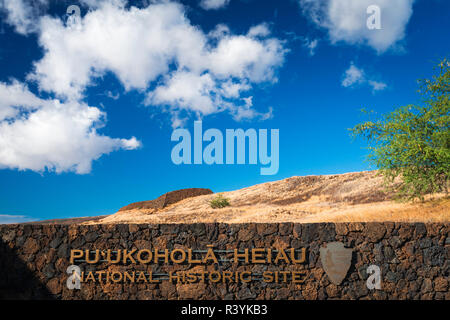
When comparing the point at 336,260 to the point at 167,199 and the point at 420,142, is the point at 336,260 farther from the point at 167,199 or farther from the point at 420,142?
the point at 167,199

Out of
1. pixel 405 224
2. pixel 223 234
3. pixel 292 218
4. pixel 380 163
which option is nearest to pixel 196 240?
pixel 223 234

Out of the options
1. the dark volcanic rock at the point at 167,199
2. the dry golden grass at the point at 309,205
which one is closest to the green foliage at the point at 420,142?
the dry golden grass at the point at 309,205

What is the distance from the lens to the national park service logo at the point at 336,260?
10852mm

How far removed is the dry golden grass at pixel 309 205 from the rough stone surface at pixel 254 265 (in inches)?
284

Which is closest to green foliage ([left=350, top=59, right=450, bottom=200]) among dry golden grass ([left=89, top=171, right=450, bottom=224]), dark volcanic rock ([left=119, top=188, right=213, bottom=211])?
dry golden grass ([left=89, top=171, right=450, bottom=224])

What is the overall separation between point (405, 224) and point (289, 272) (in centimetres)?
385

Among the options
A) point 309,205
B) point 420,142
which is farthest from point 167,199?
point 420,142

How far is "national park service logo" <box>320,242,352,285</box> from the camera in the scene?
35.6 feet

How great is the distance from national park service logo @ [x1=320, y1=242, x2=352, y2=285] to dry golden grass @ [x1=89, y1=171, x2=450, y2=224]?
26.0ft

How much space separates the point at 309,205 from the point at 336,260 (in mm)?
23049

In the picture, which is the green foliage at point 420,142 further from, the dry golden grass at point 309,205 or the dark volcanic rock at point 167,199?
the dark volcanic rock at point 167,199

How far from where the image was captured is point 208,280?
1089 cm

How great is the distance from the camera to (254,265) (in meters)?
11.0
